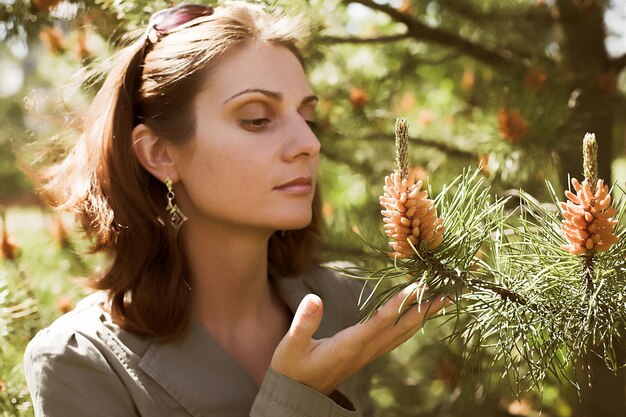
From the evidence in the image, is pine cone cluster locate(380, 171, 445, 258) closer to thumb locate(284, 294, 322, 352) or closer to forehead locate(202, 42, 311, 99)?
thumb locate(284, 294, 322, 352)

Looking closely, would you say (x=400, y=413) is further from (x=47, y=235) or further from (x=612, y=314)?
(x=612, y=314)

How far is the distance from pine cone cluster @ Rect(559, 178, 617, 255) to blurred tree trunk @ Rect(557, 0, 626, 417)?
72 centimetres

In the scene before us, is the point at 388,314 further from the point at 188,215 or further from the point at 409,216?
the point at 188,215

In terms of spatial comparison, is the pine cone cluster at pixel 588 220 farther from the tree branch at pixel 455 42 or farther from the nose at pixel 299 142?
the tree branch at pixel 455 42

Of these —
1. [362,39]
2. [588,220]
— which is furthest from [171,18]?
[588,220]

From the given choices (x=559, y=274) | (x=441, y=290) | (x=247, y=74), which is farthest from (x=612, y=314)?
(x=247, y=74)

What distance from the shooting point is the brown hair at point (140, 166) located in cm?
133

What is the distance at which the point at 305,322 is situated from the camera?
40.9 inches

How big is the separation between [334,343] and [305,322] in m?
0.06

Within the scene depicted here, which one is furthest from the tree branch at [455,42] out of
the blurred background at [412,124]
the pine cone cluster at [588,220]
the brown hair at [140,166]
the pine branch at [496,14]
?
the pine cone cluster at [588,220]

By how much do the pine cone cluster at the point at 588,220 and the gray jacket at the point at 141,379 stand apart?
1.64 feet

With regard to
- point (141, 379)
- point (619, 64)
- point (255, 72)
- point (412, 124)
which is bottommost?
point (412, 124)

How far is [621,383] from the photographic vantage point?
5.04 feet

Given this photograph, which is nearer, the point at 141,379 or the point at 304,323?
the point at 304,323
